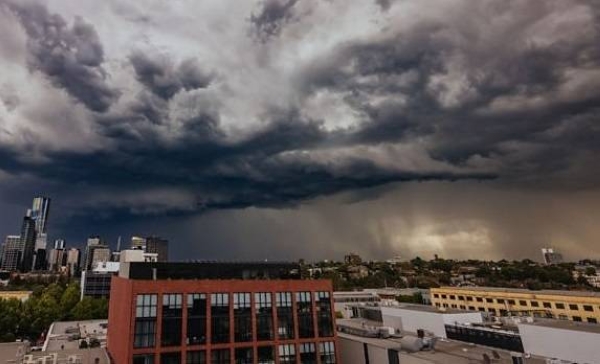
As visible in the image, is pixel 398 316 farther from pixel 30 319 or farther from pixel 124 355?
pixel 30 319

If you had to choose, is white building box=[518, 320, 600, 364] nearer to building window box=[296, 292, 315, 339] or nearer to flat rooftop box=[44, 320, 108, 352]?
building window box=[296, 292, 315, 339]

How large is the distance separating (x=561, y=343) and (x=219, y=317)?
60.0 m

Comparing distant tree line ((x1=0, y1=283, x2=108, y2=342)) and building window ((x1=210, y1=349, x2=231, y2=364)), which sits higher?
distant tree line ((x1=0, y1=283, x2=108, y2=342))

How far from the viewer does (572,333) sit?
6331cm

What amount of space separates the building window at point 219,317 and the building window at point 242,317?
161 centimetres

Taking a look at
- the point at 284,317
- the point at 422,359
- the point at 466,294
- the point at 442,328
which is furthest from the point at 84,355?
the point at 466,294

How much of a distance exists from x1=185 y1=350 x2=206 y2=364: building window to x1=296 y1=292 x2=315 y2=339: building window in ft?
65.0

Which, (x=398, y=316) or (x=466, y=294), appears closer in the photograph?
(x=398, y=316)

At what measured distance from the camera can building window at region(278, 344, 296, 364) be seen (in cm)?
7868

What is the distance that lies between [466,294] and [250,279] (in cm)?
12127

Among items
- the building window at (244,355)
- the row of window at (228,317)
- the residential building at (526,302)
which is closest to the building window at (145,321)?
the row of window at (228,317)

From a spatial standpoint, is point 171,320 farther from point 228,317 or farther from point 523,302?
point 523,302

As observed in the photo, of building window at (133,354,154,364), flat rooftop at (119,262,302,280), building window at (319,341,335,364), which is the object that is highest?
flat rooftop at (119,262,302,280)

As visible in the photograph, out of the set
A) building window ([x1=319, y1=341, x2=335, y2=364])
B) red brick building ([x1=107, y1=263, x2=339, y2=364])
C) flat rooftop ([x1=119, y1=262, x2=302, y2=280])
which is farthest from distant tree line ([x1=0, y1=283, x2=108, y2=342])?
building window ([x1=319, y1=341, x2=335, y2=364])
